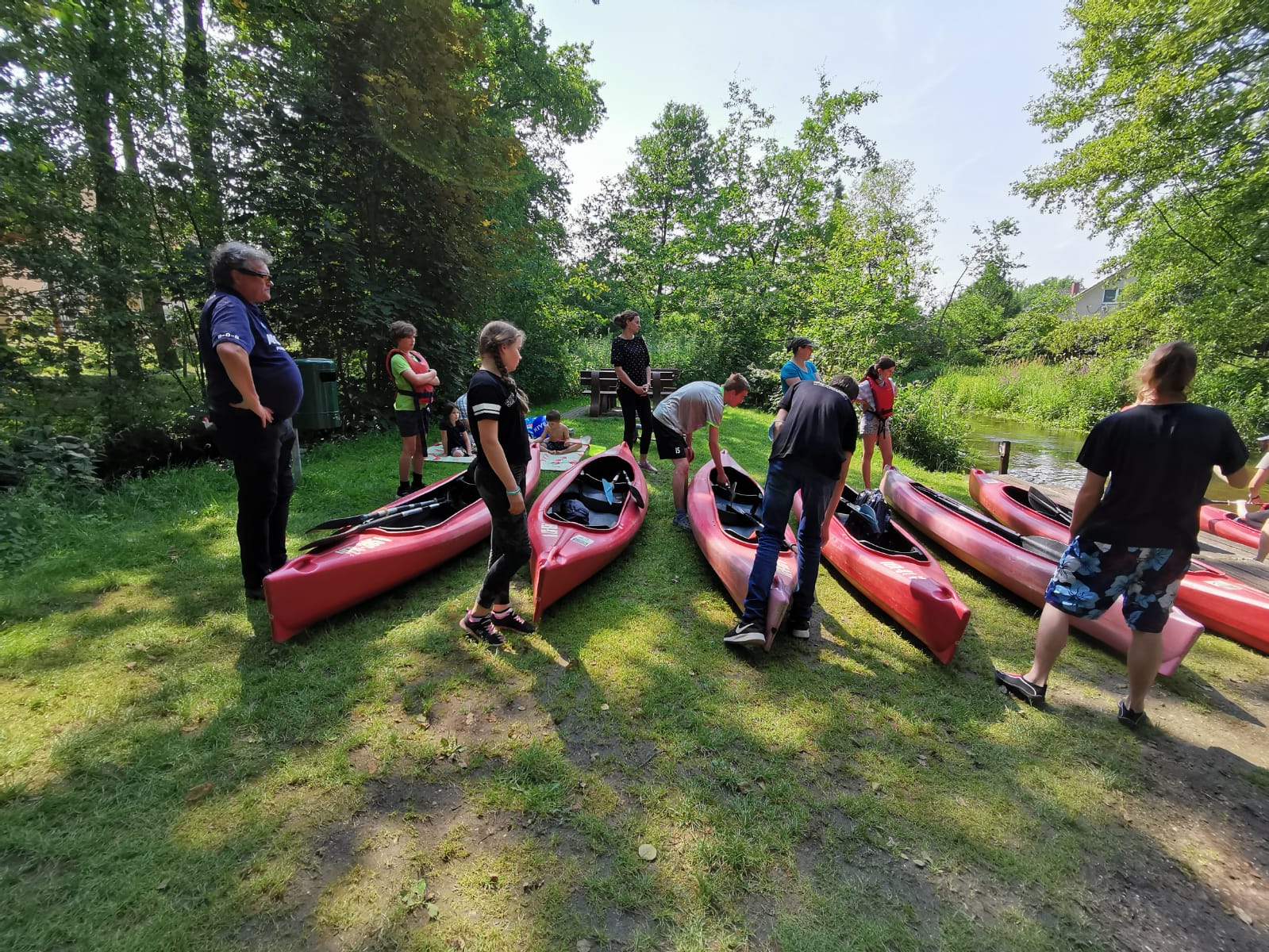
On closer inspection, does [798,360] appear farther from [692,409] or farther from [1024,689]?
[1024,689]

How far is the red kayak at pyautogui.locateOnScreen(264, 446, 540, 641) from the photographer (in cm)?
296

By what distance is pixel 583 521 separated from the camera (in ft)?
14.9

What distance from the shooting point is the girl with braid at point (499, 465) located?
270 centimetres

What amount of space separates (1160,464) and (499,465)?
3.38 m

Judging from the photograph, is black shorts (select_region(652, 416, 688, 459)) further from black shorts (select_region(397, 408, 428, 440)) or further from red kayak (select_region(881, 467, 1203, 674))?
red kayak (select_region(881, 467, 1203, 674))

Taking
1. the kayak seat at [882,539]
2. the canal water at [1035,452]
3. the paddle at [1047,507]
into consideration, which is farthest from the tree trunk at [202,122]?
the canal water at [1035,452]

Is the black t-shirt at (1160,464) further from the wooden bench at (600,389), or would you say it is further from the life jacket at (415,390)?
the wooden bench at (600,389)

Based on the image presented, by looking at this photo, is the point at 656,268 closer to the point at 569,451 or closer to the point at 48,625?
the point at 569,451

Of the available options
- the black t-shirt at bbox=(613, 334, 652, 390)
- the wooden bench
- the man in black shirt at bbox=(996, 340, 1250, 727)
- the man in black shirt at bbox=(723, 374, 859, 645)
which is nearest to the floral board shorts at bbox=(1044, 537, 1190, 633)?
the man in black shirt at bbox=(996, 340, 1250, 727)

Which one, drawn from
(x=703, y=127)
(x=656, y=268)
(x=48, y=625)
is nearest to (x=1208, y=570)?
(x=48, y=625)

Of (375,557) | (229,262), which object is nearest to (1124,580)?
(375,557)

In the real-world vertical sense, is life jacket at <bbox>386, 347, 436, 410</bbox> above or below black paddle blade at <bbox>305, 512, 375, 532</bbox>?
above

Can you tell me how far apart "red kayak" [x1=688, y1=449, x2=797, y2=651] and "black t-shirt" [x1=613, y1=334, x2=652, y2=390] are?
5.29ft

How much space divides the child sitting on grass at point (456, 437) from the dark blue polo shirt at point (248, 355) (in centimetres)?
421
